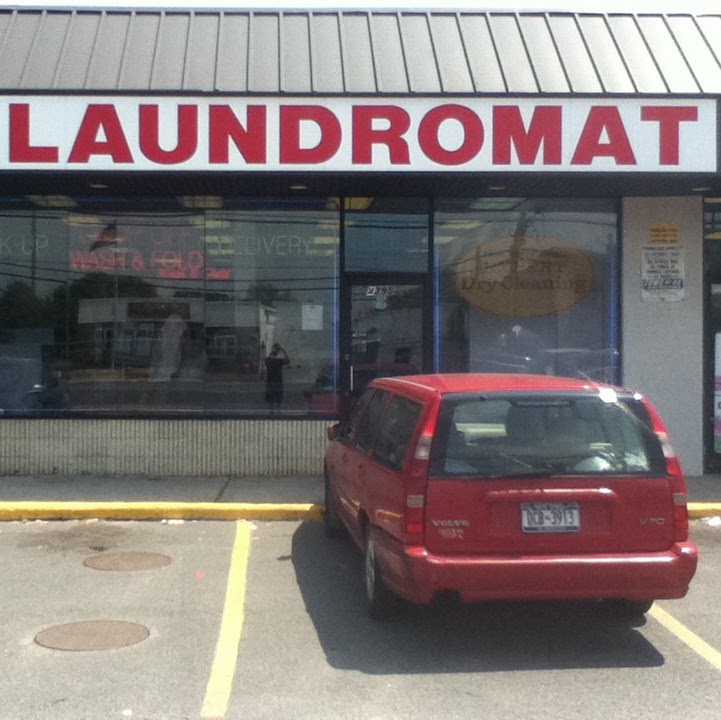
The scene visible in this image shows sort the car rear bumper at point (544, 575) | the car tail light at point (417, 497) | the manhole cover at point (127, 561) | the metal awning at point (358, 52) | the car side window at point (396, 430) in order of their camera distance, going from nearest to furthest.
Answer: the car rear bumper at point (544, 575) < the car tail light at point (417, 497) < the car side window at point (396, 430) < the manhole cover at point (127, 561) < the metal awning at point (358, 52)

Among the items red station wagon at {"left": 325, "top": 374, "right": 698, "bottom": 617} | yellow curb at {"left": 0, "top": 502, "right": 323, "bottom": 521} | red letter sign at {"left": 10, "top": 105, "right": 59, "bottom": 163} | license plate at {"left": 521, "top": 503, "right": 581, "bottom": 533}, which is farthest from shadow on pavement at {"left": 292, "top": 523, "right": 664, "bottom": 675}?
red letter sign at {"left": 10, "top": 105, "right": 59, "bottom": 163}

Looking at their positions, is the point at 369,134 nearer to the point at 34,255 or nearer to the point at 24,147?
the point at 24,147

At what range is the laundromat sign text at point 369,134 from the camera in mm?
10258

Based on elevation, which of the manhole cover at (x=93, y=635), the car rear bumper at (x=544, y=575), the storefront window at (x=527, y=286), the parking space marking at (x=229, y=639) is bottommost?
the parking space marking at (x=229, y=639)

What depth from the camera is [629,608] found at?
6.96 metres

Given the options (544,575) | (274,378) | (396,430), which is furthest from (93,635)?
(274,378)

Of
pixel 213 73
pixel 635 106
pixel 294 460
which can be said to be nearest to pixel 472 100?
pixel 635 106

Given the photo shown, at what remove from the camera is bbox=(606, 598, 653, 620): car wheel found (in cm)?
688

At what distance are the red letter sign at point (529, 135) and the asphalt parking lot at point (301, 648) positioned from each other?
13.6 feet

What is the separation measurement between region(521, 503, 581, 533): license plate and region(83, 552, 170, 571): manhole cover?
3473 millimetres

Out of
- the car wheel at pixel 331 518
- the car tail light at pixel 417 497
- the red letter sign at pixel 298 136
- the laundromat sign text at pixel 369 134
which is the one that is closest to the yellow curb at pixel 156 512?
the car wheel at pixel 331 518

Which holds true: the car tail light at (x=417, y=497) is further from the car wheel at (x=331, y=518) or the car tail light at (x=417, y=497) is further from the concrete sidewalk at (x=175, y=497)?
the concrete sidewalk at (x=175, y=497)

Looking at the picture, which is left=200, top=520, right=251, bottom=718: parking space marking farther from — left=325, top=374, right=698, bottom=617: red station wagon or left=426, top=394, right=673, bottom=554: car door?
left=426, top=394, right=673, bottom=554: car door

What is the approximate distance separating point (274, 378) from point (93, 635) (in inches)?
241
